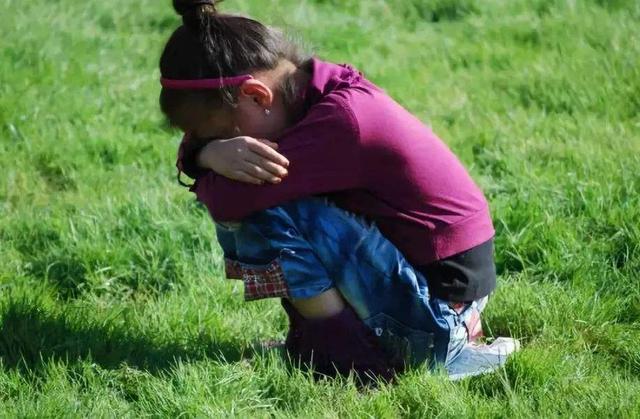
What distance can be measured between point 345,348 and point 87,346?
852mm

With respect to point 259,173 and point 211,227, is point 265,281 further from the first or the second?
point 211,227

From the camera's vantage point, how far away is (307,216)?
331 cm

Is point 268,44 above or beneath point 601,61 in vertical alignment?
above

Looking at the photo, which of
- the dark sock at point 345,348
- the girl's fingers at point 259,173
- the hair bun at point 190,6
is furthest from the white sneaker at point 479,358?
the hair bun at point 190,6

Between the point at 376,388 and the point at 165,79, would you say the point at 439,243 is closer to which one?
the point at 376,388

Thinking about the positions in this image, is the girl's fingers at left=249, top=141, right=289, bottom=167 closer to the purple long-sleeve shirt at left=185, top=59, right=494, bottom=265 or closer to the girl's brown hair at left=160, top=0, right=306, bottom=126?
the purple long-sleeve shirt at left=185, top=59, right=494, bottom=265

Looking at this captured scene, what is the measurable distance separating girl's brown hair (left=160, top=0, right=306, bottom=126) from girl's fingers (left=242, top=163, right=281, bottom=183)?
220mm

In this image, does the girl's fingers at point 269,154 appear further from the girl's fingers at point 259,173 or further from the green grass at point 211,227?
the green grass at point 211,227

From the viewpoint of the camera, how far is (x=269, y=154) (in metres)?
3.16

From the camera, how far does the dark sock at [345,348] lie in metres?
3.35

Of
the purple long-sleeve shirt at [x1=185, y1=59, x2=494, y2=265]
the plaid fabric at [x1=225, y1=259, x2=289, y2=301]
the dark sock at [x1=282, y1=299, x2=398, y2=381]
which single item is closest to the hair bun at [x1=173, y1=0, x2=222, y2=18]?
the purple long-sleeve shirt at [x1=185, y1=59, x2=494, y2=265]

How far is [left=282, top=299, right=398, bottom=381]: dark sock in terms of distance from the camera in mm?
3352

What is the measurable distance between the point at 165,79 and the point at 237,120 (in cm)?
25

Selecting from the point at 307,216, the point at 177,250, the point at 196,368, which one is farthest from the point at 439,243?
the point at 177,250
